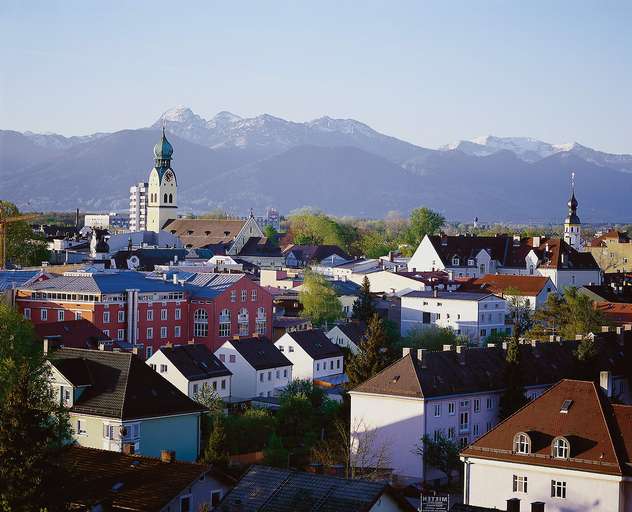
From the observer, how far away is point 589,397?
115 feet

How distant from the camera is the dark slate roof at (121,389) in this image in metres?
40.4

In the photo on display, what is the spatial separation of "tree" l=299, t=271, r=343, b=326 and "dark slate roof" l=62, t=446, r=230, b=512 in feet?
154

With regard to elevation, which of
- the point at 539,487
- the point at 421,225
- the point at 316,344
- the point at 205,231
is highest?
the point at 421,225

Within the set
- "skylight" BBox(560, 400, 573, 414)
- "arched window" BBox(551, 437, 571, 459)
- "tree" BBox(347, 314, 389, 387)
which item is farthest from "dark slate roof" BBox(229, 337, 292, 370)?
"arched window" BBox(551, 437, 571, 459)

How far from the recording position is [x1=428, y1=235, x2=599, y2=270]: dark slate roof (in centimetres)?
9612

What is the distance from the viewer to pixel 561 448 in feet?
111

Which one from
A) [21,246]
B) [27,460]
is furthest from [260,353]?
[21,246]

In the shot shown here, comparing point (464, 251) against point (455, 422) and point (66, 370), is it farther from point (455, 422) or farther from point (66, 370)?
point (66, 370)

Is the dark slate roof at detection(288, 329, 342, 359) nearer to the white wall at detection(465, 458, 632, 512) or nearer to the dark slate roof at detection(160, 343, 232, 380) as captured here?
the dark slate roof at detection(160, 343, 232, 380)

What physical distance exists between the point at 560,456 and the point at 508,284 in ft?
170

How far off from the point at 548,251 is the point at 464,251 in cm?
680

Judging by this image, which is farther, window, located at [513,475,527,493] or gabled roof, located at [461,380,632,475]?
window, located at [513,475,527,493]

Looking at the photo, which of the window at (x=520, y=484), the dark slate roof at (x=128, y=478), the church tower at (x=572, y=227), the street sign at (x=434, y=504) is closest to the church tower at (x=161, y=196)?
the church tower at (x=572, y=227)

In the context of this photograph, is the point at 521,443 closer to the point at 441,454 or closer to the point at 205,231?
the point at 441,454
